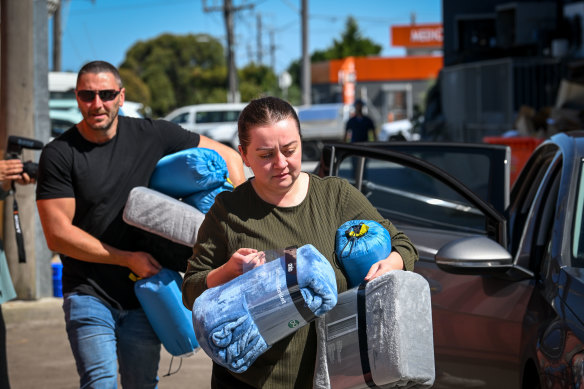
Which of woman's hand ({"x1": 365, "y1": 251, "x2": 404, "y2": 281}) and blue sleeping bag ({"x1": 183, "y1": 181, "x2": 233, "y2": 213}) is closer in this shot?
woman's hand ({"x1": 365, "y1": 251, "x2": 404, "y2": 281})

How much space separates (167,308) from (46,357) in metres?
3.29

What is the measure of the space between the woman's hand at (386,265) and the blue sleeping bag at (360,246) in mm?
16

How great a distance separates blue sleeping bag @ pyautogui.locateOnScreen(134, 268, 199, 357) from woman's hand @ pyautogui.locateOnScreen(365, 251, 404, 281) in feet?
4.07

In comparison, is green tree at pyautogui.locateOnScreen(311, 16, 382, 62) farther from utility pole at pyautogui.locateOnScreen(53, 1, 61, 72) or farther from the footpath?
the footpath

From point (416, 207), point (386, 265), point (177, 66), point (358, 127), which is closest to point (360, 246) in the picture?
point (386, 265)

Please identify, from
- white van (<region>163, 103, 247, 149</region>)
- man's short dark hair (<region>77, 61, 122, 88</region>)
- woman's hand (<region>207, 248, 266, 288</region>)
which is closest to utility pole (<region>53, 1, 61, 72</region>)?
white van (<region>163, 103, 247, 149</region>)

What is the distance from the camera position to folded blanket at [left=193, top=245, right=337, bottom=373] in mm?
2396

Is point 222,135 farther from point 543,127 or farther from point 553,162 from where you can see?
point 553,162

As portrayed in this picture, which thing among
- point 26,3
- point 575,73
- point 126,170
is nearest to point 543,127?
point 575,73

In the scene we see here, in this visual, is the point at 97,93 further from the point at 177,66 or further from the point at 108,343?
the point at 177,66

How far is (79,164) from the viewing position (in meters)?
3.65

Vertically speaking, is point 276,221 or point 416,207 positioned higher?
point 276,221

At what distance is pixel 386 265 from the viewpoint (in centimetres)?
257

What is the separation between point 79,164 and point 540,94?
1618cm
